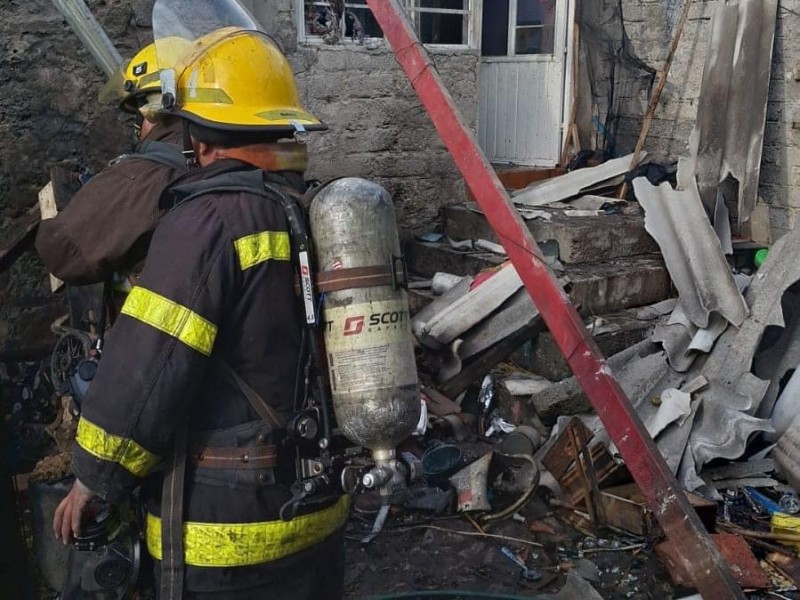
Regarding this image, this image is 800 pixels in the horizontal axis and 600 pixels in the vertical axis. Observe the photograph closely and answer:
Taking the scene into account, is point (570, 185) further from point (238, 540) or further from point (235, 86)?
point (238, 540)

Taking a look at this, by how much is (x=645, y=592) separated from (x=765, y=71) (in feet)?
15.8

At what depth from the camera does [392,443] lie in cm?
207

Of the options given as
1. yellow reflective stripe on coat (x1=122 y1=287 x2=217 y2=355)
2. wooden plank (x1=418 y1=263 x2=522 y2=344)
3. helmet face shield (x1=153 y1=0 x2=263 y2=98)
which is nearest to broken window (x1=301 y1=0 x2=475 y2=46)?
wooden plank (x1=418 y1=263 x2=522 y2=344)

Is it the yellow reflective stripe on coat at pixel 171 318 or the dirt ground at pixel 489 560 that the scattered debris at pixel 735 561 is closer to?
the dirt ground at pixel 489 560

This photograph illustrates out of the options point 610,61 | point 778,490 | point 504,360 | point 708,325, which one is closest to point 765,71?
point 610,61

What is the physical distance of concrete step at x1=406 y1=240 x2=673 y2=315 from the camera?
551 centimetres

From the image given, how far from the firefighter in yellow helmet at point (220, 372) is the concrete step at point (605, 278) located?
3621 mm

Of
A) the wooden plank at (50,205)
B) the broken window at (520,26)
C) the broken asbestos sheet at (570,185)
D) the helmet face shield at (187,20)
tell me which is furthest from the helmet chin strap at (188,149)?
the broken window at (520,26)

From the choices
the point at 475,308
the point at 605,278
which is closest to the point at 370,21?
the point at 475,308

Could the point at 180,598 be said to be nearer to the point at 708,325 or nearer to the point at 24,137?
the point at 24,137

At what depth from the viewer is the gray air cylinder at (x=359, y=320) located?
2021 millimetres

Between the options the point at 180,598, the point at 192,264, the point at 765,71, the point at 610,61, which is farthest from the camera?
the point at 610,61

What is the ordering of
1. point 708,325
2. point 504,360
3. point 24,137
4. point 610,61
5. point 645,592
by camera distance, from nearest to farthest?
point 645,592
point 24,137
point 708,325
point 504,360
point 610,61

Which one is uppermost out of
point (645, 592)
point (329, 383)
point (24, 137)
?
point (24, 137)
